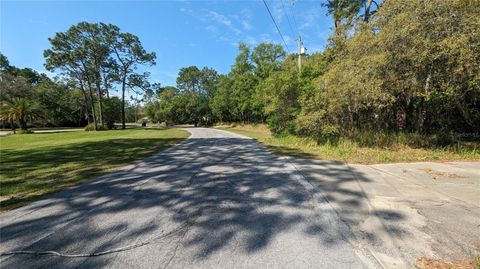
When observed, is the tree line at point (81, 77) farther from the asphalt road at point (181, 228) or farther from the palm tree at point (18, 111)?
the asphalt road at point (181, 228)

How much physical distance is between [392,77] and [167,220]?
958 centimetres

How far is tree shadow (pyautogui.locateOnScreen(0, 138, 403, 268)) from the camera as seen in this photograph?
262 cm

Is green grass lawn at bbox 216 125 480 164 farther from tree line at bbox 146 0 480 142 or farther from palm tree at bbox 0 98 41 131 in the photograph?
palm tree at bbox 0 98 41 131

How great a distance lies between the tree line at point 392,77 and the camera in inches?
313

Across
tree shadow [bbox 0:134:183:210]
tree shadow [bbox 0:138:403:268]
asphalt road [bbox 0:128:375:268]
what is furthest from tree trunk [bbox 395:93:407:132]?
tree shadow [bbox 0:134:183:210]

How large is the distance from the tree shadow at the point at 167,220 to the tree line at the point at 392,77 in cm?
585

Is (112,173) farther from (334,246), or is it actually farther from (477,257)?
(477,257)

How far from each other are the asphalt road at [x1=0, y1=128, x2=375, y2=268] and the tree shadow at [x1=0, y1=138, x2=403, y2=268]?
0.01 metres

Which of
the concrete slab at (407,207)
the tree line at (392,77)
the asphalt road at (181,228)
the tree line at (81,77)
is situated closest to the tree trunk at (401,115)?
the tree line at (392,77)

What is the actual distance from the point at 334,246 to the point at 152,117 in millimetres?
76462

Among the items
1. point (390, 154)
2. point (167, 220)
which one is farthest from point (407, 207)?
point (390, 154)

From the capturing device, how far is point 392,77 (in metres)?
9.02

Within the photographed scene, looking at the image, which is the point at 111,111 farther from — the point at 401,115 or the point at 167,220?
the point at 167,220

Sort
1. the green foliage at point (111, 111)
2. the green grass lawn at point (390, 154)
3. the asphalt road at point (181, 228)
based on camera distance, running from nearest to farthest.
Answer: the asphalt road at point (181, 228)
the green grass lawn at point (390, 154)
the green foliage at point (111, 111)
